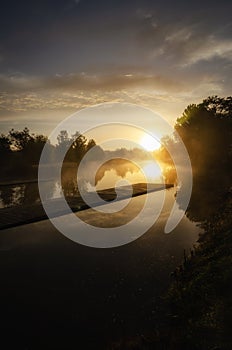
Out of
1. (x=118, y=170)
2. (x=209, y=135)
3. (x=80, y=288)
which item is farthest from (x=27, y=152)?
(x=80, y=288)

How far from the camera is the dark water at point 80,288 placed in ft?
27.5

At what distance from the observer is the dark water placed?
839cm

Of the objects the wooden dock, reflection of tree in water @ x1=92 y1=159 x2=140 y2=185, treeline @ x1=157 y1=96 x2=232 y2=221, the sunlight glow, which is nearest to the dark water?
the wooden dock

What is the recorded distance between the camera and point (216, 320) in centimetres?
762

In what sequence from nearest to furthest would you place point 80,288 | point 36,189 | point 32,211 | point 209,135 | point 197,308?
point 197,308 < point 80,288 < point 32,211 < point 36,189 < point 209,135

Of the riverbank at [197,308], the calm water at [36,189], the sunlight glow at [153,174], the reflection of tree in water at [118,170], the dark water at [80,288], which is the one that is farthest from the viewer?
the reflection of tree in water at [118,170]

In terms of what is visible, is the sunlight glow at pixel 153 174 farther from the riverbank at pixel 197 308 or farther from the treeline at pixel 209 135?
the riverbank at pixel 197 308

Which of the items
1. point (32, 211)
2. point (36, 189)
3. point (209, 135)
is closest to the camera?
point (32, 211)

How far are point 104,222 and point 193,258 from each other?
29.7 feet

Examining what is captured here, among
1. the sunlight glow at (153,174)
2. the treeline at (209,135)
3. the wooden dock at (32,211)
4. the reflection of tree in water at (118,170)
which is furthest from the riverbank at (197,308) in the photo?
the treeline at (209,135)

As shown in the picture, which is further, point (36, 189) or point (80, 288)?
point (36, 189)

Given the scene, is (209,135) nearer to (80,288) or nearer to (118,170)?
(118,170)

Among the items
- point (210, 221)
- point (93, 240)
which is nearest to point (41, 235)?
point (93, 240)

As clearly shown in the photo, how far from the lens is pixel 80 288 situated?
10.9m
